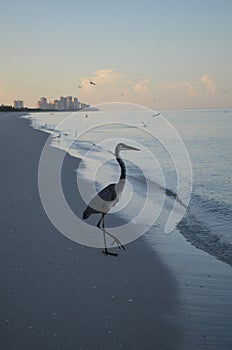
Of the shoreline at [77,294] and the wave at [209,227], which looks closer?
the shoreline at [77,294]

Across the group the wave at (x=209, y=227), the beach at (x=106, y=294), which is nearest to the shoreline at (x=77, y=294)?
the beach at (x=106, y=294)

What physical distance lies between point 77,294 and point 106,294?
14.6 inches

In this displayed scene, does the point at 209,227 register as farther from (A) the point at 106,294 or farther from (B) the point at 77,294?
(B) the point at 77,294

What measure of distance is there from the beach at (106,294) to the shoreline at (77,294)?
0.03 feet

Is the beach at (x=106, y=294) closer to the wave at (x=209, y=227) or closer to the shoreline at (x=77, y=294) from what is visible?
the shoreline at (x=77, y=294)

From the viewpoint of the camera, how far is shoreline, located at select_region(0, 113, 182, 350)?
4.09 meters

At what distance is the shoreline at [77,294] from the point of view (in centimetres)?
409

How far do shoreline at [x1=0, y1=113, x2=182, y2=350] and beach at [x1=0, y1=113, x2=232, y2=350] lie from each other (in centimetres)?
1

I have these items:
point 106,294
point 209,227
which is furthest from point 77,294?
point 209,227

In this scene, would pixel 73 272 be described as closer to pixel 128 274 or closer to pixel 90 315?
pixel 128 274

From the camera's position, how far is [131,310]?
15.5 ft

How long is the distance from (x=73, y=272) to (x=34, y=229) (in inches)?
75.6

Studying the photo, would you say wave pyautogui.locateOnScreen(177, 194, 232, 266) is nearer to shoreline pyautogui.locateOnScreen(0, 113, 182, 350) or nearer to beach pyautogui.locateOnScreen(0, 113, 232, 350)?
beach pyautogui.locateOnScreen(0, 113, 232, 350)

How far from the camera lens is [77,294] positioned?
4.98 meters
